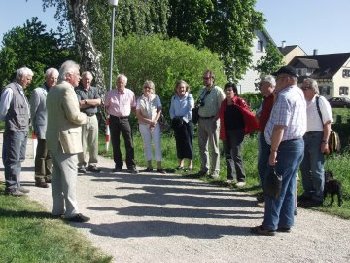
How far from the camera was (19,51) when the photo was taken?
114 ft

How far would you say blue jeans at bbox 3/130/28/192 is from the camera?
793cm

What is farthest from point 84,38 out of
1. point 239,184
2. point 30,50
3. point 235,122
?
point 30,50

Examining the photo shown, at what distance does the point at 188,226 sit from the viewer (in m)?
6.72

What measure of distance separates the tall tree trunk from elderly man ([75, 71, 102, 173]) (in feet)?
25.0

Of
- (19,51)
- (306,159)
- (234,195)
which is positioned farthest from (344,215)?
(19,51)

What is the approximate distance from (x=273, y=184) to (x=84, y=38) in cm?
1319

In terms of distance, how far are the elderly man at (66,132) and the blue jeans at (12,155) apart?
1.46 meters

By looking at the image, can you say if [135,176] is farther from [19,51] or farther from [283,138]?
[19,51]

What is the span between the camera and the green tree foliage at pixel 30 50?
33562mm

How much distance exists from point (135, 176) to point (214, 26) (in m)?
27.0

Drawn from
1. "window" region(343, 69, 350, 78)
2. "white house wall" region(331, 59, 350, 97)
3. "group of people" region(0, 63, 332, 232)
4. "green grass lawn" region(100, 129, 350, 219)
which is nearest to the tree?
"green grass lawn" region(100, 129, 350, 219)

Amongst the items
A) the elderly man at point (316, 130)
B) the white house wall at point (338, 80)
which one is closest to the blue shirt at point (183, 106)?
the elderly man at point (316, 130)

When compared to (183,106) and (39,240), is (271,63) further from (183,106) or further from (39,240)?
(39,240)

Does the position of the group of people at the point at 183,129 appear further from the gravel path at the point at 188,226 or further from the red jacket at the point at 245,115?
the gravel path at the point at 188,226
